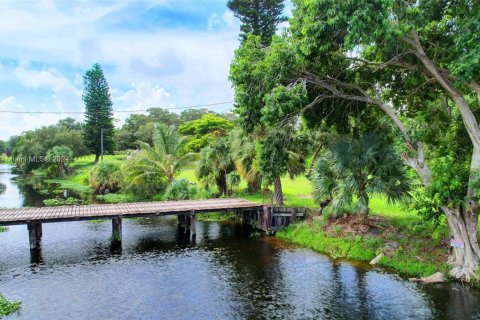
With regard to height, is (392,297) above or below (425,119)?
below

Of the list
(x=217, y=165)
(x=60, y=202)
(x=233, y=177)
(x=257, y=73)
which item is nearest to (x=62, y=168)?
(x=60, y=202)

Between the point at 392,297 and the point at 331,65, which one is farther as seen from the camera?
the point at 331,65

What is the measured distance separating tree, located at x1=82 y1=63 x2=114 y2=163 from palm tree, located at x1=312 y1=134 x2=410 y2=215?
4585cm

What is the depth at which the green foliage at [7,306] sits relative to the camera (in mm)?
11627

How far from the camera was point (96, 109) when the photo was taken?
5784 centimetres

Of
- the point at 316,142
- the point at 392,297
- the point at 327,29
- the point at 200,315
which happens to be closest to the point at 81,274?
the point at 200,315

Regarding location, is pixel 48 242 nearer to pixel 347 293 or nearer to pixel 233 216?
pixel 233 216

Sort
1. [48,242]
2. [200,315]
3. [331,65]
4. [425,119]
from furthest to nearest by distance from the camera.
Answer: [48,242]
[425,119]
[331,65]
[200,315]

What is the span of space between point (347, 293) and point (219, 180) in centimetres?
1840

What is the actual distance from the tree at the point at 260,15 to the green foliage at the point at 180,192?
15.8 m

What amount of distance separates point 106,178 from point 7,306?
28648mm

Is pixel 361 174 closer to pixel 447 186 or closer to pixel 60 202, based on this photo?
pixel 447 186

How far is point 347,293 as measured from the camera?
13375 mm

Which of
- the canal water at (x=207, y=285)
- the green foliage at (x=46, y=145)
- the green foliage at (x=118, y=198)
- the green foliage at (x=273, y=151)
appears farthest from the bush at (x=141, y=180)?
the green foliage at (x=46, y=145)
